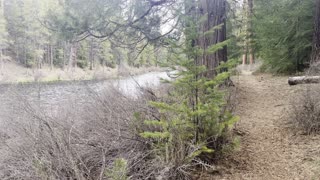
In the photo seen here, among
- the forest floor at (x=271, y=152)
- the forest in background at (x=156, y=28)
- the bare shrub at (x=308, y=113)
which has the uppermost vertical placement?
the forest in background at (x=156, y=28)

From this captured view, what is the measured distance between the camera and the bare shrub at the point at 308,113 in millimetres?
4004

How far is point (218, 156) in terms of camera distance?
351 centimetres

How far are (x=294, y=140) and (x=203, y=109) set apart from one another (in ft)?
5.64

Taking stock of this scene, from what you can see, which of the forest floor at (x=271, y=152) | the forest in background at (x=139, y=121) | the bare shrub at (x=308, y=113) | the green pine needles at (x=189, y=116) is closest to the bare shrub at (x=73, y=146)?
the forest in background at (x=139, y=121)

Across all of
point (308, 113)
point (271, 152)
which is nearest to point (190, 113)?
point (271, 152)

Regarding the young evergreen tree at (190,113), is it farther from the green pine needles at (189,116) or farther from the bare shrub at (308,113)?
the bare shrub at (308,113)

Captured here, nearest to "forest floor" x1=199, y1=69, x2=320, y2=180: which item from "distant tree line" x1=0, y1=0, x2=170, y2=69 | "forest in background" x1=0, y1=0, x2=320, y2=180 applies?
"forest in background" x1=0, y1=0, x2=320, y2=180

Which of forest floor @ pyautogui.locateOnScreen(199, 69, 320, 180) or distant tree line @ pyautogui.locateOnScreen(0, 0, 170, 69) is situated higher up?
distant tree line @ pyautogui.locateOnScreen(0, 0, 170, 69)

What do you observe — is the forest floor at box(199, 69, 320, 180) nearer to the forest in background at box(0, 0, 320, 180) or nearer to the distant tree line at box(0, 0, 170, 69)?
→ the forest in background at box(0, 0, 320, 180)

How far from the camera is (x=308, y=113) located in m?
4.08

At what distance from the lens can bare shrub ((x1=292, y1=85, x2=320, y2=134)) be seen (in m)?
4.00

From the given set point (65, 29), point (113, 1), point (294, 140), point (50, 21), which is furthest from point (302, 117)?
point (50, 21)

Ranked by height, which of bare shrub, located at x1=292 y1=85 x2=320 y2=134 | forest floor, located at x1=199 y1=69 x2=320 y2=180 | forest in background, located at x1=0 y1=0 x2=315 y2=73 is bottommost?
forest floor, located at x1=199 y1=69 x2=320 y2=180

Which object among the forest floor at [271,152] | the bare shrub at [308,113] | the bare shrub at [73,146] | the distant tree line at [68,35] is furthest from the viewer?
the distant tree line at [68,35]
